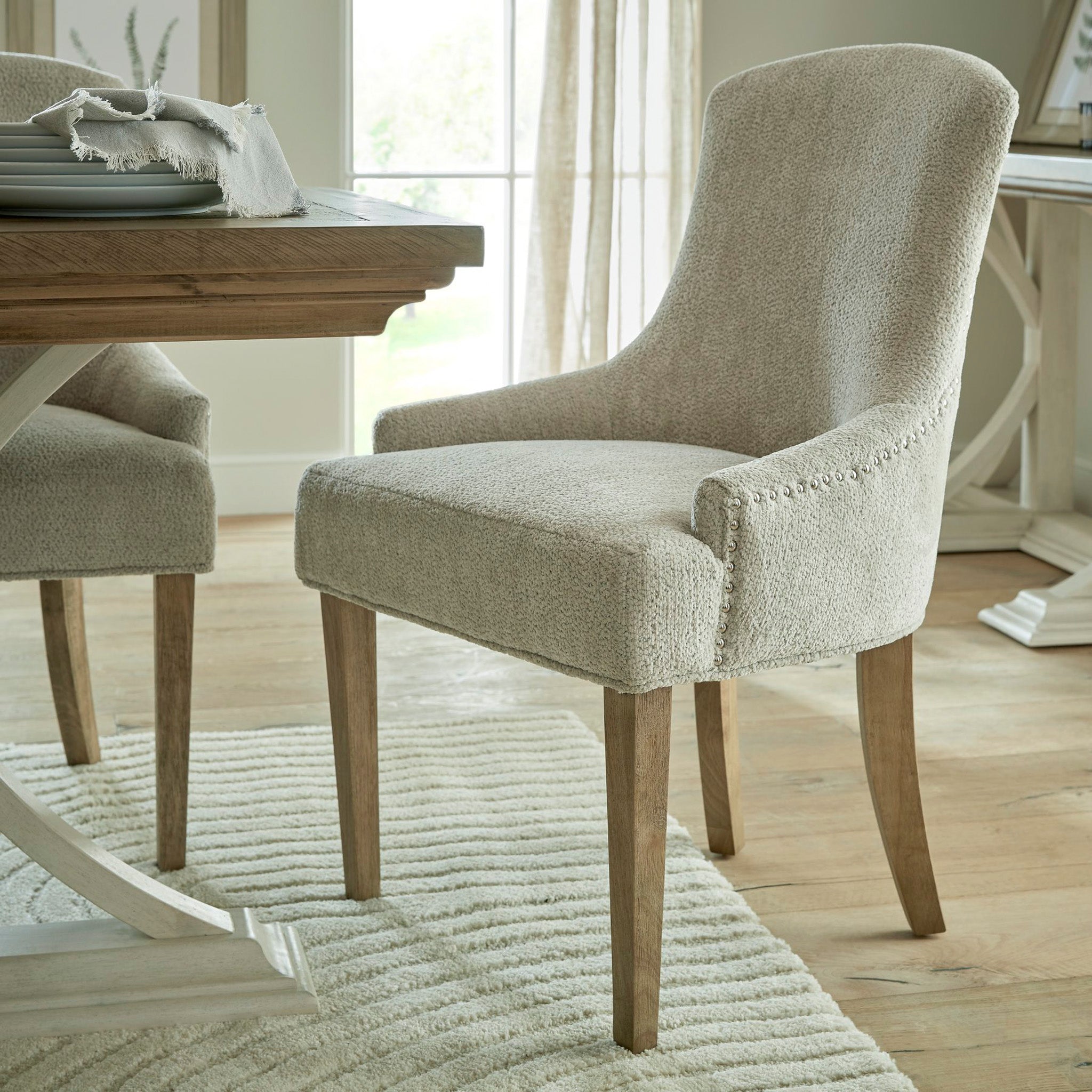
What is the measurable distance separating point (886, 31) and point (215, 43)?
1735 millimetres

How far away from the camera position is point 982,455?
3.27 m

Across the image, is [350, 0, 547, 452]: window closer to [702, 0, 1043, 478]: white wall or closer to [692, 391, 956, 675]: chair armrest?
[702, 0, 1043, 478]: white wall

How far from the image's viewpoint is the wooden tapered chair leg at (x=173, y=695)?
1.59 m

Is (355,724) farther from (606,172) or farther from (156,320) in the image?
(606,172)

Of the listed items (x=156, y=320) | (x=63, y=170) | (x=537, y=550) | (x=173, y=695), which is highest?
(x=63, y=170)

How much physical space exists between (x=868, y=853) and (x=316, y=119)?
95.2 inches

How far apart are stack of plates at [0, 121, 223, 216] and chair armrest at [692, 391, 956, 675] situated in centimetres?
51

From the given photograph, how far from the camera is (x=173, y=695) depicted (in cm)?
159

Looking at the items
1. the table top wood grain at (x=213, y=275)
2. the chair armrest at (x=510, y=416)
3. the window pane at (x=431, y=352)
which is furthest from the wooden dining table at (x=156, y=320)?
the window pane at (x=431, y=352)

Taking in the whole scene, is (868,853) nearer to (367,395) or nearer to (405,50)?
(405,50)

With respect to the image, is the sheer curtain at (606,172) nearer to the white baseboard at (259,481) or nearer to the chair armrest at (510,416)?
the white baseboard at (259,481)

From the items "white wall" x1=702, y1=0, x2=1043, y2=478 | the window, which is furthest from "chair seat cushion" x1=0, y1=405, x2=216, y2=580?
"white wall" x1=702, y1=0, x2=1043, y2=478

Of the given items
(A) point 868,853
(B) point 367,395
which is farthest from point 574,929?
(B) point 367,395

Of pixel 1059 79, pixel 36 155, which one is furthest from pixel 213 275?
pixel 1059 79
